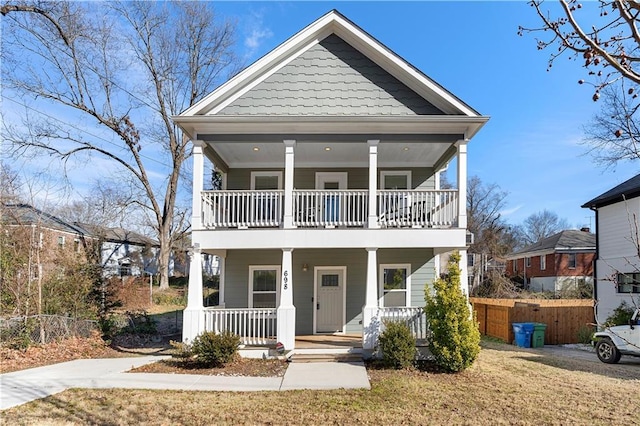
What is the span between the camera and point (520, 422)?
601cm

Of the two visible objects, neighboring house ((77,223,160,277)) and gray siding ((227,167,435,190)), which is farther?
neighboring house ((77,223,160,277))

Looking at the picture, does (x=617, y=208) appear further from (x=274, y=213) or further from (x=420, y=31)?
(x=274, y=213)

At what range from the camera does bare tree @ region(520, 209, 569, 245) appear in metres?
65.4

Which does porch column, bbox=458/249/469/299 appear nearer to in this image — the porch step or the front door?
the porch step

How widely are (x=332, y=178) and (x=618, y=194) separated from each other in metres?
10.3

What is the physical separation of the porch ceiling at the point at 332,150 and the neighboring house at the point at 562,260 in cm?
2197

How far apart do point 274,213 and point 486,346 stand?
857 centimetres

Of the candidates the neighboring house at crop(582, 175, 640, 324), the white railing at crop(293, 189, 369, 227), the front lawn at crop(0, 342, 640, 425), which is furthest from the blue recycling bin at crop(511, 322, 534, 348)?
the white railing at crop(293, 189, 369, 227)

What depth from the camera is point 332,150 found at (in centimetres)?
1183

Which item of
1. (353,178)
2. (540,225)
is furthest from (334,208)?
(540,225)

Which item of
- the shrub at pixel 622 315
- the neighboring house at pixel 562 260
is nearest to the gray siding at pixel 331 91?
the shrub at pixel 622 315

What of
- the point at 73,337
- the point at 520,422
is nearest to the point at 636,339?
the point at 520,422

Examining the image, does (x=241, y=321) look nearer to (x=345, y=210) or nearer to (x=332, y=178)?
(x=345, y=210)

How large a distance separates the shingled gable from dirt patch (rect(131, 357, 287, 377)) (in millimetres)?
6437
